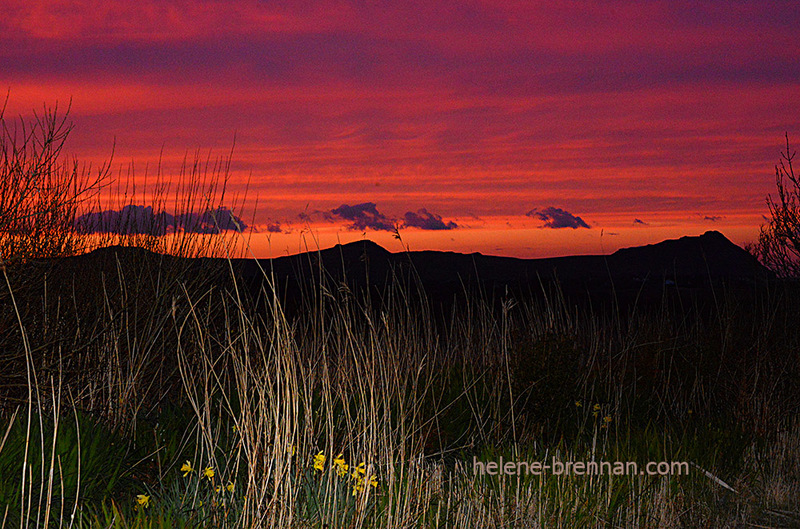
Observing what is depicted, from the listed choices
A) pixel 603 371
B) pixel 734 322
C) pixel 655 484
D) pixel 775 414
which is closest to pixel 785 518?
pixel 655 484

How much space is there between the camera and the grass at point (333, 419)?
3.18m

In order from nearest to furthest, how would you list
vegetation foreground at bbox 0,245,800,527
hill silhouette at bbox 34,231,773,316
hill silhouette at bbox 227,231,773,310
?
1. vegetation foreground at bbox 0,245,800,527
2. hill silhouette at bbox 34,231,773,316
3. hill silhouette at bbox 227,231,773,310

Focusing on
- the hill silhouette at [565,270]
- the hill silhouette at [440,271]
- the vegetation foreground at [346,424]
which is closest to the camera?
the vegetation foreground at [346,424]

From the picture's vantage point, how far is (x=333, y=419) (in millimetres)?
5285

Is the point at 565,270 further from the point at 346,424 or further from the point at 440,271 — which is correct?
the point at 346,424

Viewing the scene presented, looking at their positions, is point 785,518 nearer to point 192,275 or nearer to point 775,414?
point 775,414

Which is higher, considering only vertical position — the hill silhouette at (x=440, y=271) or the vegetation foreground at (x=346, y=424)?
the hill silhouette at (x=440, y=271)

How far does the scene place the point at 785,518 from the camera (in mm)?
4523

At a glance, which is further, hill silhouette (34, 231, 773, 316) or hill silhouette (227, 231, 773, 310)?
hill silhouette (227, 231, 773, 310)

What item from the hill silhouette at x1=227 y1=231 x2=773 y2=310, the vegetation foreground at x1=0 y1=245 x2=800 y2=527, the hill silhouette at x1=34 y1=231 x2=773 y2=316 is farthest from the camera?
the hill silhouette at x1=227 y1=231 x2=773 y2=310

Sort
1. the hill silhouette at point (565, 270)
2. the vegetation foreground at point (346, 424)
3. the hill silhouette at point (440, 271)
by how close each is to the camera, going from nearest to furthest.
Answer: the vegetation foreground at point (346, 424)
the hill silhouette at point (440, 271)
the hill silhouette at point (565, 270)

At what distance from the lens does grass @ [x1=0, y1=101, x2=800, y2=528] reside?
10.4 feet

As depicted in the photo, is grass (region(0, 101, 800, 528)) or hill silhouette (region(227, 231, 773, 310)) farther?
hill silhouette (region(227, 231, 773, 310))

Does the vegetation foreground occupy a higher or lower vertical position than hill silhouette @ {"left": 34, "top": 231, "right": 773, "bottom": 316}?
lower
